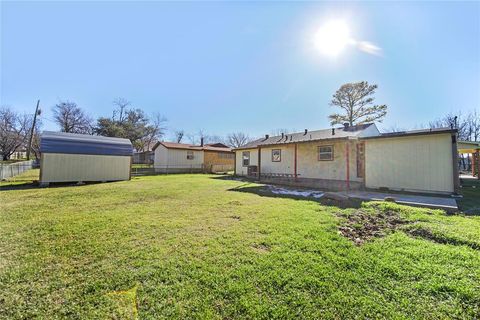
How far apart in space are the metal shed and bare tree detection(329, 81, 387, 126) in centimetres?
2286

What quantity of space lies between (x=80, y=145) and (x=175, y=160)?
35.0 ft

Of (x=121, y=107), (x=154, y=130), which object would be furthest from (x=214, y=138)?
(x=121, y=107)

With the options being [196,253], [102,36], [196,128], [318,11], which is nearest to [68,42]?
[102,36]

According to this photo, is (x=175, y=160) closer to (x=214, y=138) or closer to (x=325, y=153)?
(x=325, y=153)

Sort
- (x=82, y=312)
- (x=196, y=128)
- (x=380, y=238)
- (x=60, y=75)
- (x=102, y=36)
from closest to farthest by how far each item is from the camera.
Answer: (x=82, y=312) → (x=380, y=238) → (x=102, y=36) → (x=60, y=75) → (x=196, y=128)

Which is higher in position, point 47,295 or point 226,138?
point 226,138

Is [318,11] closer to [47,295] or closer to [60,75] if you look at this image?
[47,295]

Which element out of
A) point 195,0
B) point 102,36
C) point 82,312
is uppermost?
point 195,0

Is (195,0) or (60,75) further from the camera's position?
(60,75)

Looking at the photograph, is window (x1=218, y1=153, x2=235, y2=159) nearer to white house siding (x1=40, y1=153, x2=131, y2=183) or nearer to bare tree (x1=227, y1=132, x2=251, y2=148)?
white house siding (x1=40, y1=153, x2=131, y2=183)

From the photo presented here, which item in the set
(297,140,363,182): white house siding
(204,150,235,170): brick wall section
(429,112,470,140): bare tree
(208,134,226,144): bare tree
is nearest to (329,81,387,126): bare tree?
(429,112,470,140): bare tree

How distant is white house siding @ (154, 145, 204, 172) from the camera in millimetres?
22672

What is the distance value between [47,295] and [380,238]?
5299 mm

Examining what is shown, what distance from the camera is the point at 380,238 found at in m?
3.93
